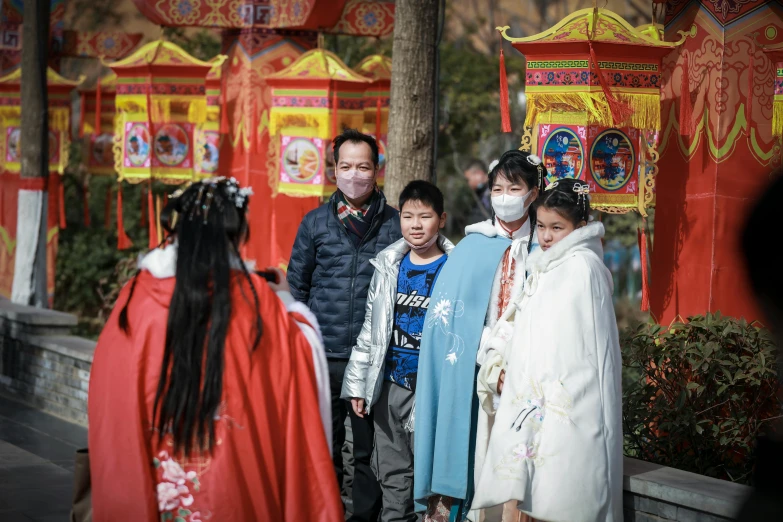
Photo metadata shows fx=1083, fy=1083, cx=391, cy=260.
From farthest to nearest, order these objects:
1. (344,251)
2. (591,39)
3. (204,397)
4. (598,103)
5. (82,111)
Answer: (82,111)
(598,103)
(591,39)
(344,251)
(204,397)

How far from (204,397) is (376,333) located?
5.51ft

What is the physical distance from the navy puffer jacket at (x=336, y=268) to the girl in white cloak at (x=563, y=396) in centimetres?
116

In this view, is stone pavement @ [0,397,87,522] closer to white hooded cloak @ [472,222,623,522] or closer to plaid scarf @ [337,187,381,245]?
plaid scarf @ [337,187,381,245]

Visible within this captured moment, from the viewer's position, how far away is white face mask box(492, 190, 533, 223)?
484cm

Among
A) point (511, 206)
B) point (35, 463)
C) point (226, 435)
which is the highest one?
point (511, 206)

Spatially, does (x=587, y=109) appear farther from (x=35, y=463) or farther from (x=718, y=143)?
(x=35, y=463)

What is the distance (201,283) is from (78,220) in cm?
1341

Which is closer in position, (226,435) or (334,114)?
(226,435)

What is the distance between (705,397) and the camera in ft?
17.4

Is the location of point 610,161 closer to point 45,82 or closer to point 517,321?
point 517,321

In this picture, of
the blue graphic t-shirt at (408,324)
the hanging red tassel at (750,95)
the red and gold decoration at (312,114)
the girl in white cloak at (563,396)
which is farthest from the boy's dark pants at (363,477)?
the red and gold decoration at (312,114)

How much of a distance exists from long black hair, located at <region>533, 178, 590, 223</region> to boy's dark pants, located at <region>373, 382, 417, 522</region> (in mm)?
1194

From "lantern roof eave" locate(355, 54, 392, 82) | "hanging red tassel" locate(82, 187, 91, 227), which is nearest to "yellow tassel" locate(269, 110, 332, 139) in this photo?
"lantern roof eave" locate(355, 54, 392, 82)

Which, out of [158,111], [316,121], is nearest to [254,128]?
[158,111]
